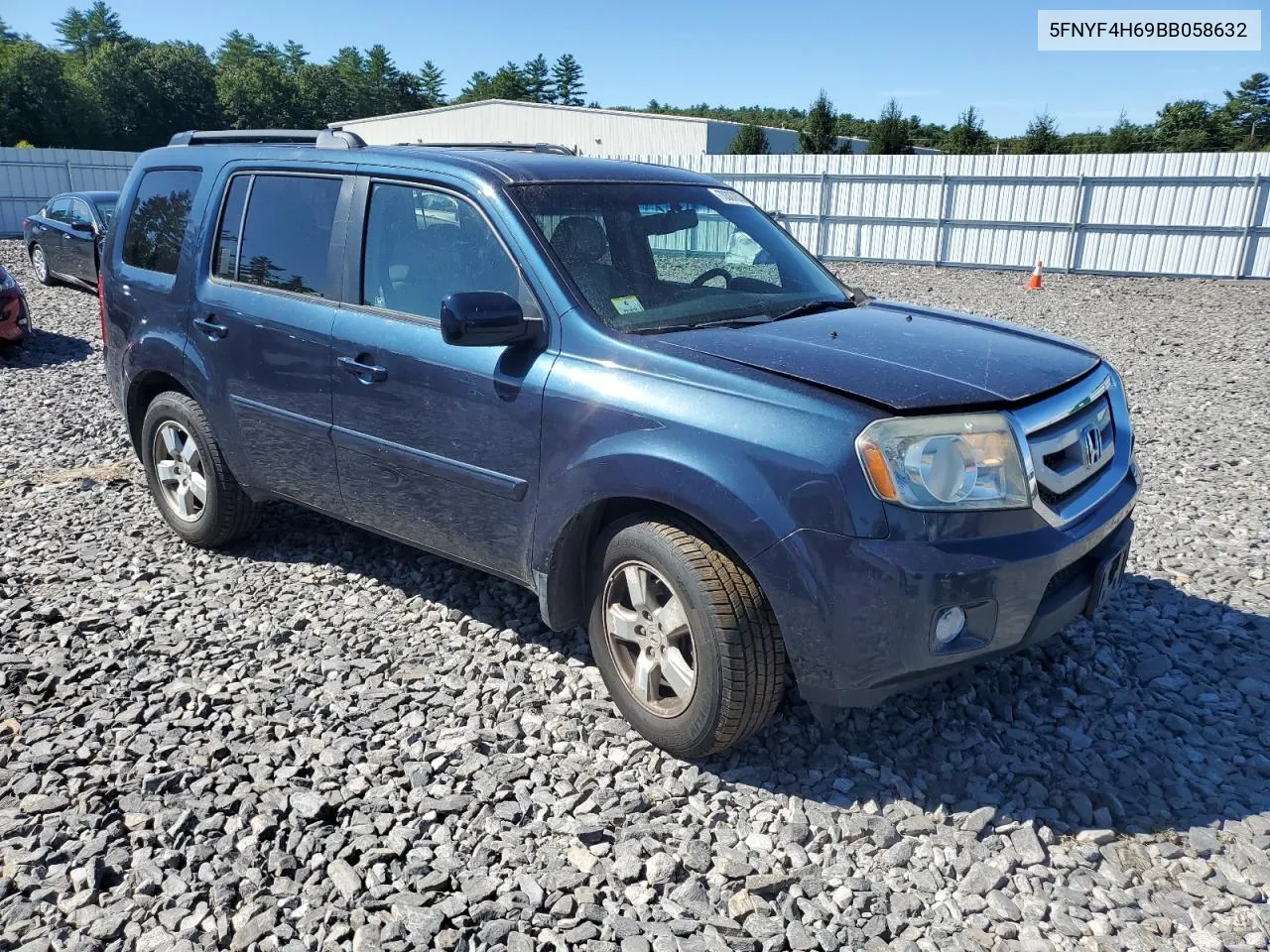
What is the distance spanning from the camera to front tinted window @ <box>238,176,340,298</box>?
4.12m

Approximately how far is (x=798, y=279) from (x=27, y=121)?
6916cm

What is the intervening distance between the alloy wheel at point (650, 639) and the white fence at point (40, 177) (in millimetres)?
27308

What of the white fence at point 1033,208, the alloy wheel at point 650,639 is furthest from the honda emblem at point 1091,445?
the white fence at point 1033,208

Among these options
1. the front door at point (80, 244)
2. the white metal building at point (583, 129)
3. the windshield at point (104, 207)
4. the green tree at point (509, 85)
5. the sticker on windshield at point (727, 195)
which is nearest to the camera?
the sticker on windshield at point (727, 195)

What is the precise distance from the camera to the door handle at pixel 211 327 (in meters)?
4.45

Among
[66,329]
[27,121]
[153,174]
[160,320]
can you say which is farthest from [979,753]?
[27,121]

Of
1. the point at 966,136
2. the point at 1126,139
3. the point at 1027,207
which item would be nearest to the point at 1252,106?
the point at 1126,139

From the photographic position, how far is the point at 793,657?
2885 millimetres

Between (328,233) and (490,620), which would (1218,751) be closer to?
(490,620)

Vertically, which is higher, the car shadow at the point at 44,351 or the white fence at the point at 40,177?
the white fence at the point at 40,177

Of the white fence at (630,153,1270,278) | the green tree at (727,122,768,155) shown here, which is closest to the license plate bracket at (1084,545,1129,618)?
the white fence at (630,153,1270,278)

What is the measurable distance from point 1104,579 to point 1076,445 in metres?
0.45

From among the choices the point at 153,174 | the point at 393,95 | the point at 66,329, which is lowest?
the point at 66,329

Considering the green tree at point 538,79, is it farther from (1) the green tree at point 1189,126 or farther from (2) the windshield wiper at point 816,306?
A: (2) the windshield wiper at point 816,306
